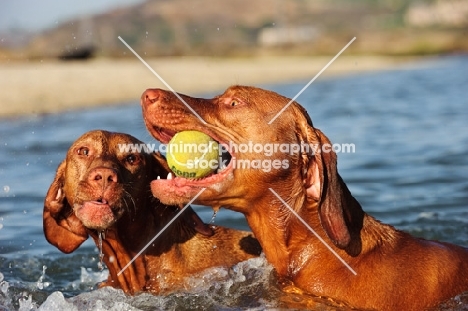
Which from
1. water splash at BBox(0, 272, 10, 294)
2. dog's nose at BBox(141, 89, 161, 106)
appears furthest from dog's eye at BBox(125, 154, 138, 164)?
water splash at BBox(0, 272, 10, 294)

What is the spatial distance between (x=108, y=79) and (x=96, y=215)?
2555 cm

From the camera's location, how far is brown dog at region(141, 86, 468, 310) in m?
5.96

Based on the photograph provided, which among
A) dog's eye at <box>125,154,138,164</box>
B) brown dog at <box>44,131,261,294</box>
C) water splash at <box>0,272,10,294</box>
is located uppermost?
dog's eye at <box>125,154,138,164</box>

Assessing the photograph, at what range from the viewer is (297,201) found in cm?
616


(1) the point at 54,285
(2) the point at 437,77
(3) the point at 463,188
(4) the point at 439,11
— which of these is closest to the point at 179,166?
(1) the point at 54,285

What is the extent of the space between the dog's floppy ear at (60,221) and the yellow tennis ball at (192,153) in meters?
1.38

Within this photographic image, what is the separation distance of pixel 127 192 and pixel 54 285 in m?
2.03

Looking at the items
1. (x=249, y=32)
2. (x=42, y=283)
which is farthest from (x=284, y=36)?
(x=42, y=283)

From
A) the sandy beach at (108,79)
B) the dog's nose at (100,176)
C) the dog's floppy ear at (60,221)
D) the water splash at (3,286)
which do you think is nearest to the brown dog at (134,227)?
Result: the dog's floppy ear at (60,221)

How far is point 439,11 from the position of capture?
403 ft

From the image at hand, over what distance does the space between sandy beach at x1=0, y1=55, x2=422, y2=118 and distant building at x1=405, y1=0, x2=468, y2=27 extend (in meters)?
69.0

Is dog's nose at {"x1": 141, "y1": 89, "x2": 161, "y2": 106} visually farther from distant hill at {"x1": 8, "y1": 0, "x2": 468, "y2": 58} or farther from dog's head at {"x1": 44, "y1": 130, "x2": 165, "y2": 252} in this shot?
distant hill at {"x1": 8, "y1": 0, "x2": 468, "y2": 58}

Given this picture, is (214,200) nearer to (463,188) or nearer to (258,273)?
(258,273)

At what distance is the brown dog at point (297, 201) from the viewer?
19.6 feet
